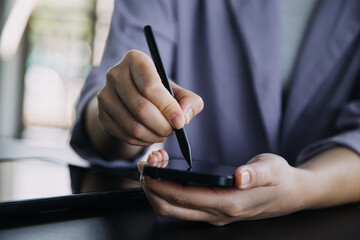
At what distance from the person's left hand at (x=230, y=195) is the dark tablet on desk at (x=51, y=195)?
60 mm

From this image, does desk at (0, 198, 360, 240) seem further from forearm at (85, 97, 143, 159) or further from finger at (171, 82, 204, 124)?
forearm at (85, 97, 143, 159)

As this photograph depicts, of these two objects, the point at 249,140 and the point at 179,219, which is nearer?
the point at 179,219

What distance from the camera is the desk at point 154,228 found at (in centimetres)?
27

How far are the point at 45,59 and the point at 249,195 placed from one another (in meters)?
3.11

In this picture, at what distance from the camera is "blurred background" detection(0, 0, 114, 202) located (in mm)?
2744

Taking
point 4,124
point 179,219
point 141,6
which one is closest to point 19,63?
point 4,124

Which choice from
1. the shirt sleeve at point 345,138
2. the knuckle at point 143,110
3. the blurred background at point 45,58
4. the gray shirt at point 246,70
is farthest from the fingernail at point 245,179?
the blurred background at point 45,58

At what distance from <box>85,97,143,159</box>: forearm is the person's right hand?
195 mm

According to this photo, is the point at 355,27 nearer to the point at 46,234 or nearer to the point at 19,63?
the point at 46,234

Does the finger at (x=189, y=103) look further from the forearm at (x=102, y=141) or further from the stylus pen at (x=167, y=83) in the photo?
the forearm at (x=102, y=141)

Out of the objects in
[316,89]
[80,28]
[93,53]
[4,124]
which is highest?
[316,89]

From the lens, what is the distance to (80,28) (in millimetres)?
3064

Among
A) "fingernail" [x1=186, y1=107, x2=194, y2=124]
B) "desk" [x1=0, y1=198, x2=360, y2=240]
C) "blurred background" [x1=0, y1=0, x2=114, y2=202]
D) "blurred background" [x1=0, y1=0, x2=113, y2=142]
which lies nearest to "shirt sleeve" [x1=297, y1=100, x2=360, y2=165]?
"desk" [x1=0, y1=198, x2=360, y2=240]

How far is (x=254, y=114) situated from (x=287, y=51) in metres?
0.15
